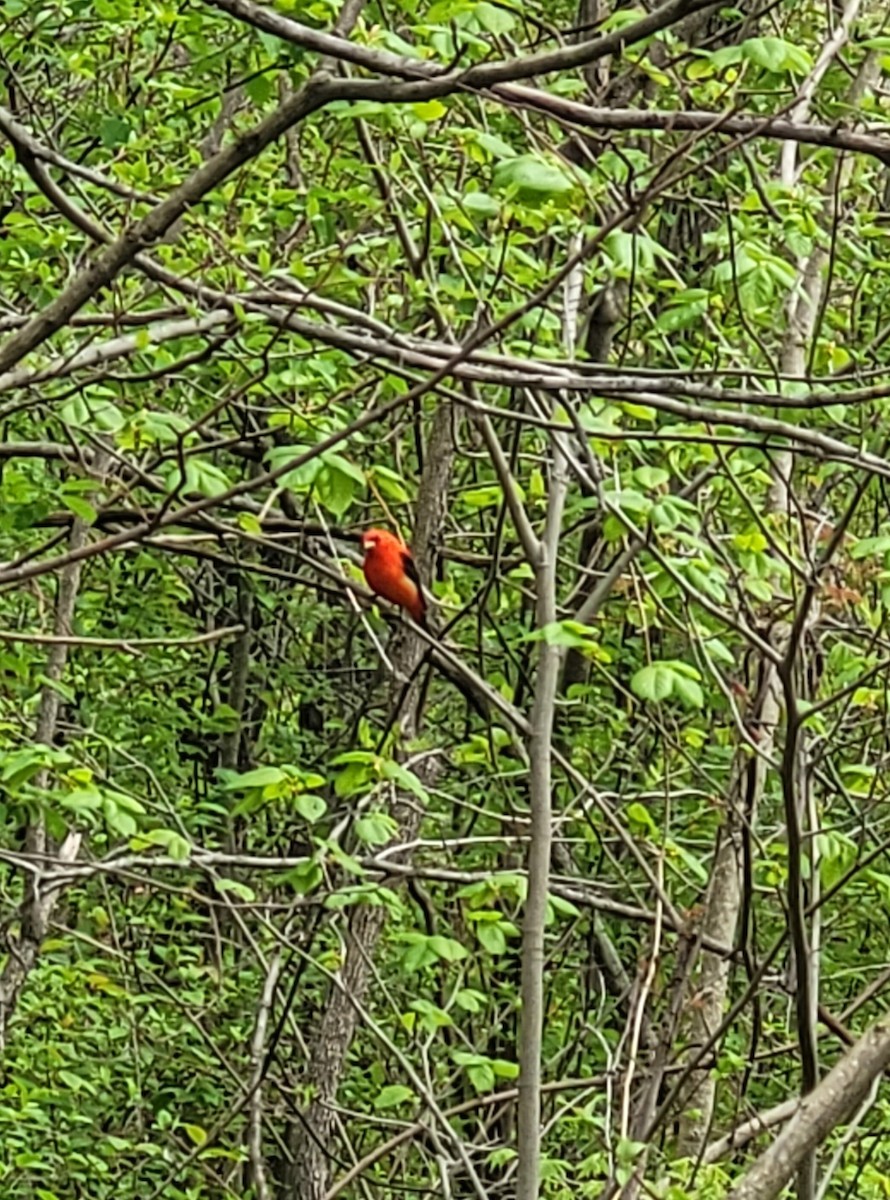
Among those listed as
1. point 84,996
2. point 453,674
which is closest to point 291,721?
point 84,996

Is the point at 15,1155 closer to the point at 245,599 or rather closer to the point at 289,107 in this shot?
the point at 245,599

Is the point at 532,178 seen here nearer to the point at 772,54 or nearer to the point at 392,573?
the point at 772,54

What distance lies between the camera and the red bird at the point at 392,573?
16.8 ft

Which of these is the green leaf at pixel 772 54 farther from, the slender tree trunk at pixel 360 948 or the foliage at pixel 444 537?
the slender tree trunk at pixel 360 948

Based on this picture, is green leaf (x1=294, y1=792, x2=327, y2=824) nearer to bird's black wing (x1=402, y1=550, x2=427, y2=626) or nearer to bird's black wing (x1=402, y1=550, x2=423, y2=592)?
bird's black wing (x1=402, y1=550, x2=427, y2=626)

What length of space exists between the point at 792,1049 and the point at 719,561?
1.32 m

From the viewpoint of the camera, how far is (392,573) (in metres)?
5.28

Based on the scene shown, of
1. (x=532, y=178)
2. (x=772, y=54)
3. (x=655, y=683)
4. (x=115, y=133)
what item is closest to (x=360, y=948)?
(x=655, y=683)

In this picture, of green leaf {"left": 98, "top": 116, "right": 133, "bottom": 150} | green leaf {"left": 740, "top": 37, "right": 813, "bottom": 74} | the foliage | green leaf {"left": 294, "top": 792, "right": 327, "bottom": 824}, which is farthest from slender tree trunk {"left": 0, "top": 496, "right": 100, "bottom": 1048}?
green leaf {"left": 740, "top": 37, "right": 813, "bottom": 74}

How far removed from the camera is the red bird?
511 cm

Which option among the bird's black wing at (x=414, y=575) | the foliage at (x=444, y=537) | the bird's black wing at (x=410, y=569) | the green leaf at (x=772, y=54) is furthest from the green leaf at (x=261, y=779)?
the green leaf at (x=772, y=54)

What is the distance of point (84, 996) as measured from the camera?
7.30 meters

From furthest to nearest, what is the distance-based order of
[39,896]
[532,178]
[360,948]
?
[360,948], [39,896], [532,178]

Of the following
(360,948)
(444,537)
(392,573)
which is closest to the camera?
(392,573)
